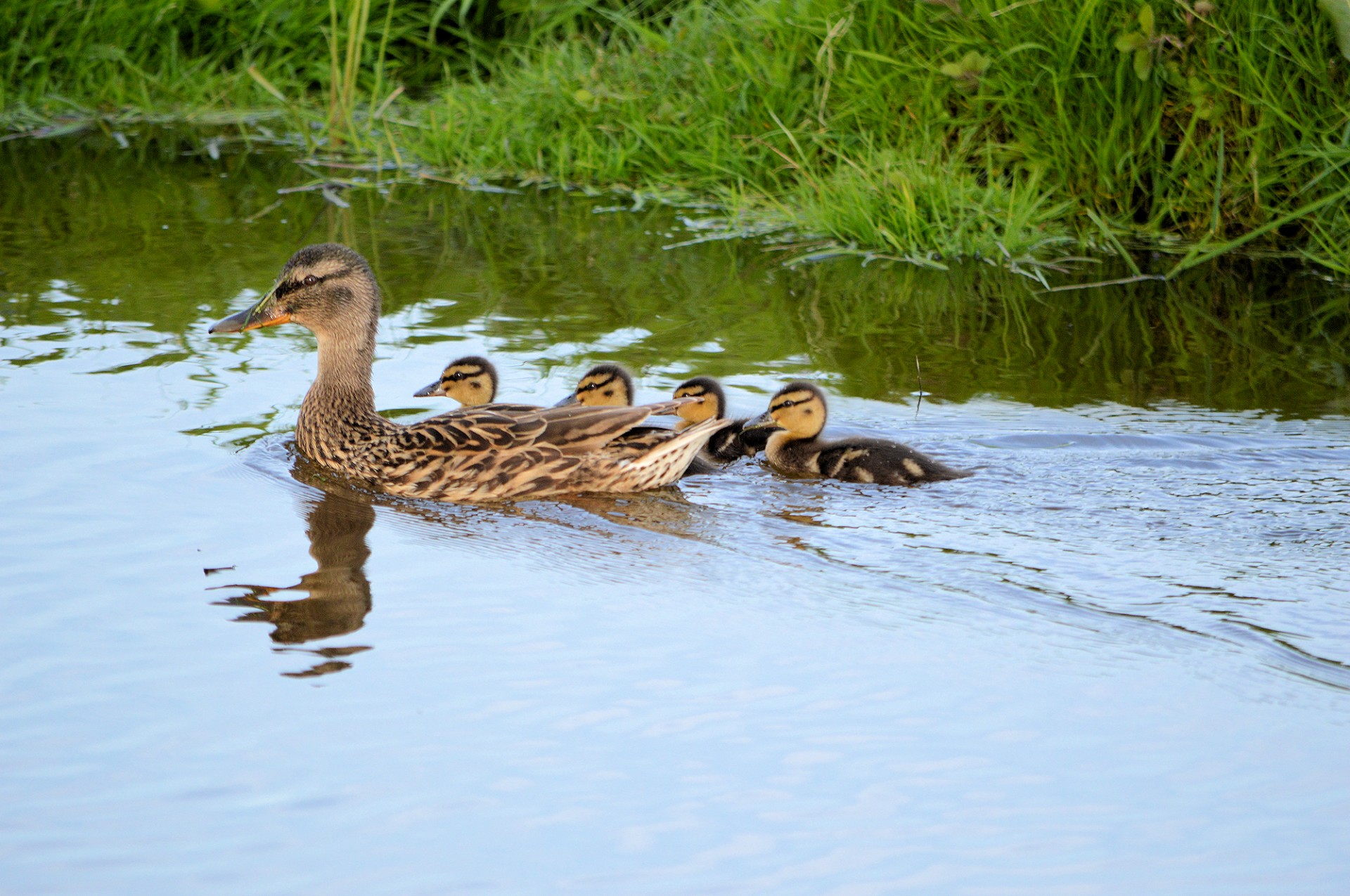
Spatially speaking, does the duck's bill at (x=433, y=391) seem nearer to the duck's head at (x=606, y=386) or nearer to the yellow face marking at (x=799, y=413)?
the duck's head at (x=606, y=386)

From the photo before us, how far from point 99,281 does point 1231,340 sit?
4911mm

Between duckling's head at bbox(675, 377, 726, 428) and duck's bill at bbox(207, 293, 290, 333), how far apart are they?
145 centimetres

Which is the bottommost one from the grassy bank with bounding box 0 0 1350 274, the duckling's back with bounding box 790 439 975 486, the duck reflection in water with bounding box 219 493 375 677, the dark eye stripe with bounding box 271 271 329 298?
the duck reflection in water with bounding box 219 493 375 677

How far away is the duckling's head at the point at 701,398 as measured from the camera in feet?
18.7

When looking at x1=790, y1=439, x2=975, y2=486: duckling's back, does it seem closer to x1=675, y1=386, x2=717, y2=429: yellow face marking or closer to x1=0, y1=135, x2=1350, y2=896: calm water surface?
x1=0, y1=135, x2=1350, y2=896: calm water surface

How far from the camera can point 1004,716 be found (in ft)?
11.5

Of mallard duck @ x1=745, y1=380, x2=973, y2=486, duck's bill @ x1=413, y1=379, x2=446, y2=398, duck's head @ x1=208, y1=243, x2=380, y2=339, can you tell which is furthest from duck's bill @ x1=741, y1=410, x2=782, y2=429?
duck's head @ x1=208, y1=243, x2=380, y2=339

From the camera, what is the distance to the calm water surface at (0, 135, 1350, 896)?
3061 millimetres

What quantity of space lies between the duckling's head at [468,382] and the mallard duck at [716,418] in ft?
2.23

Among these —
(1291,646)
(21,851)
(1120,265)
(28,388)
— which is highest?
(1120,265)

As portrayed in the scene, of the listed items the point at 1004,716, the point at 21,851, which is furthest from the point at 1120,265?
the point at 21,851

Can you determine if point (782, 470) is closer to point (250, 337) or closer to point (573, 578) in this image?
point (573, 578)

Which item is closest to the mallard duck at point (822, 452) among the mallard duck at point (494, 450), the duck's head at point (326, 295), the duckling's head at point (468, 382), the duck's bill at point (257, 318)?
the mallard duck at point (494, 450)

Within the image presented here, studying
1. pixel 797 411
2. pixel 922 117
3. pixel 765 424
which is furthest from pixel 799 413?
pixel 922 117
